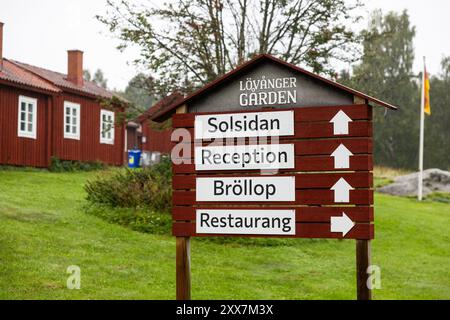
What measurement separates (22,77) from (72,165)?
167 inches

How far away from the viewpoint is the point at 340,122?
7.20m

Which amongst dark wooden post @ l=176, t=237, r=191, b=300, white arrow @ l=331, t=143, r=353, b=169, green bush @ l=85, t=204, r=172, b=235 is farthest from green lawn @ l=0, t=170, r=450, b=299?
white arrow @ l=331, t=143, r=353, b=169

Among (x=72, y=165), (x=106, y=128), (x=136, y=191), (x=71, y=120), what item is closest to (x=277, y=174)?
(x=136, y=191)

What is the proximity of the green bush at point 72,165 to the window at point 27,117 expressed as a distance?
1.59 meters

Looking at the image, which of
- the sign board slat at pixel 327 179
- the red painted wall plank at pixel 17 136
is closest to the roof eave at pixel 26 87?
the red painted wall plank at pixel 17 136

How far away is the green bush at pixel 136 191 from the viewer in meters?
16.2

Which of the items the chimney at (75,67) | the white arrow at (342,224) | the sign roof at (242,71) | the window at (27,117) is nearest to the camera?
the white arrow at (342,224)

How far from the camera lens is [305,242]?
1562 centimetres

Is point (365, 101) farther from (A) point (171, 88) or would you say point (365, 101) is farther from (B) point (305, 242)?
(A) point (171, 88)

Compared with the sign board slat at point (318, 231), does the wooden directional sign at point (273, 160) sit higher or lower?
higher

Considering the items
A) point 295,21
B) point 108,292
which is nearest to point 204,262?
point 108,292

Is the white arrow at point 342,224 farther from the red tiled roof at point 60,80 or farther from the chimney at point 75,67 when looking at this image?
the chimney at point 75,67

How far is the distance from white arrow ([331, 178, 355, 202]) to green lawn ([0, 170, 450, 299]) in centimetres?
323

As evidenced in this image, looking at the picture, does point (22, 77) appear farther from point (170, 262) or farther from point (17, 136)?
point (170, 262)
